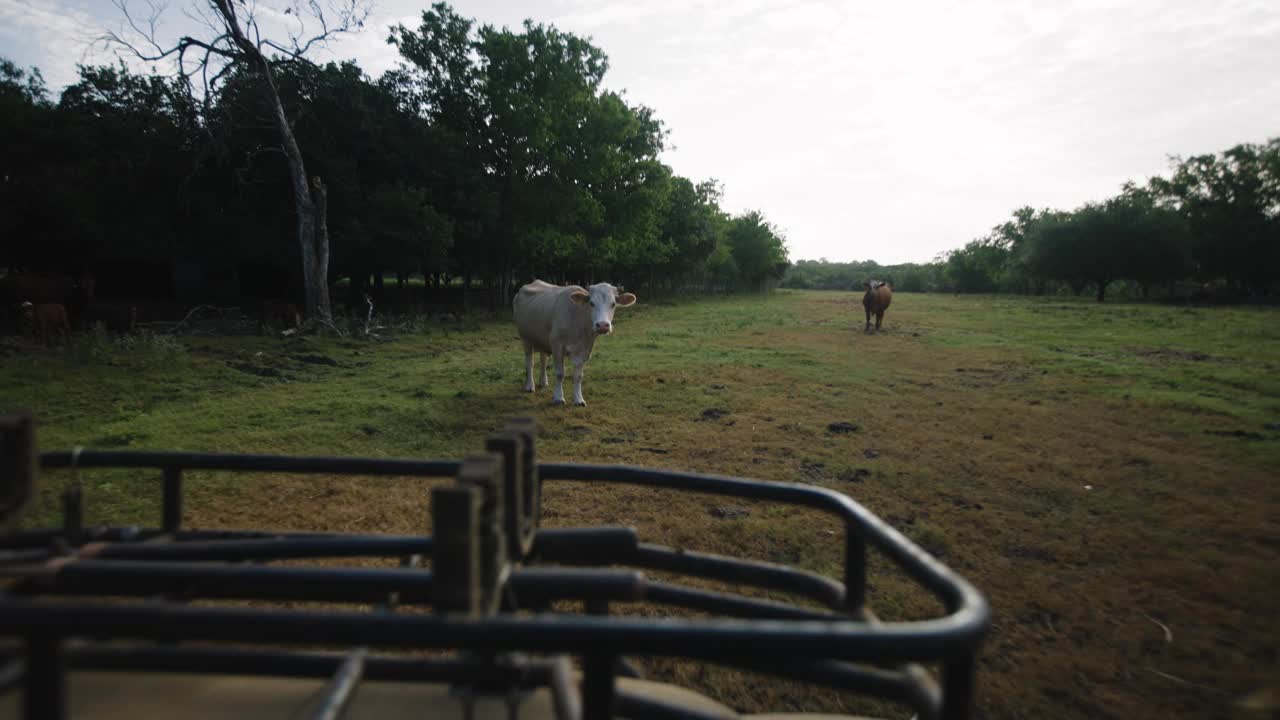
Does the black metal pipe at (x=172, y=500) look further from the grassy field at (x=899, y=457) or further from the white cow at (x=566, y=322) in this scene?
the white cow at (x=566, y=322)

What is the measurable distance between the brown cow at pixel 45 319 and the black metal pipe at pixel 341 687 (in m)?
14.3

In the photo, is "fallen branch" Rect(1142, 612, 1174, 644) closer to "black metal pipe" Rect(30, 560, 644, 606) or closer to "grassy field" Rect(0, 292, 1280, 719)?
"grassy field" Rect(0, 292, 1280, 719)

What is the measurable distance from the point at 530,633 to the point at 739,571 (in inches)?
38.0

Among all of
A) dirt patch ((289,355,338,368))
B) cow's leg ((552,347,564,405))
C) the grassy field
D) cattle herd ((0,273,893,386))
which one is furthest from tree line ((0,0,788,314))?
cow's leg ((552,347,564,405))

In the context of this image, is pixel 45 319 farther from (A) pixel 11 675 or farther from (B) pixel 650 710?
(B) pixel 650 710

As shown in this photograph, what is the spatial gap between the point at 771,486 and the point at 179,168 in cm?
2393

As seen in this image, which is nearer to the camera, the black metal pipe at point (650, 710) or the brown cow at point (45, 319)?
the black metal pipe at point (650, 710)

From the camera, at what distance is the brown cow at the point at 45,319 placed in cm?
→ 1145

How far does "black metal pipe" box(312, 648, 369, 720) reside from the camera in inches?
47.0

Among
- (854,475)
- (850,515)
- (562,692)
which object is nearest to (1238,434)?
(854,475)


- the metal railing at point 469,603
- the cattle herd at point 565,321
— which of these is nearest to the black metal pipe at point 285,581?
the metal railing at point 469,603

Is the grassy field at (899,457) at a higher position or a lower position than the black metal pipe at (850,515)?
lower

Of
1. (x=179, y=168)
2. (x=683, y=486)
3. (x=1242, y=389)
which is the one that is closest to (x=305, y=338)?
(x=179, y=168)

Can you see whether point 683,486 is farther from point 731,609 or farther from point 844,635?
point 844,635
